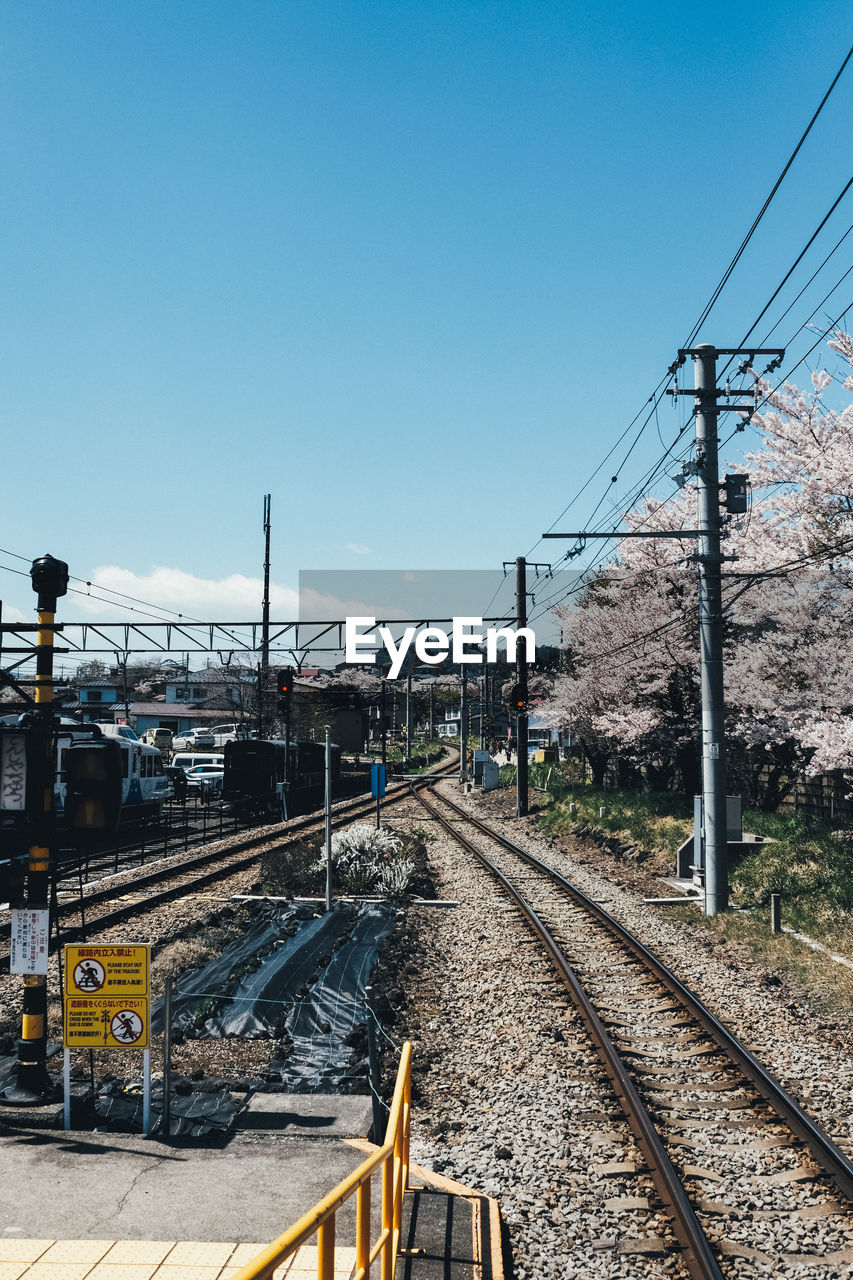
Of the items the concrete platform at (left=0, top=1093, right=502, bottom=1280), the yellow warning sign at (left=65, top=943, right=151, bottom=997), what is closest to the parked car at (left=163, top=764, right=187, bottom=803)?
the yellow warning sign at (left=65, top=943, right=151, bottom=997)

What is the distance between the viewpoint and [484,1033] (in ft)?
35.6

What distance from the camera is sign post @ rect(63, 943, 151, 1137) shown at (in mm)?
7684

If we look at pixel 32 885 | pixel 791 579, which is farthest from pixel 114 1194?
pixel 791 579

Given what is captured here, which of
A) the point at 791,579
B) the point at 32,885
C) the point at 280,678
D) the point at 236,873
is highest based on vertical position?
the point at 791,579

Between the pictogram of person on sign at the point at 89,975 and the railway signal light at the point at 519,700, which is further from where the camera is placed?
the railway signal light at the point at 519,700

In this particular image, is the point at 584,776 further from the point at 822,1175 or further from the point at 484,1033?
the point at 822,1175

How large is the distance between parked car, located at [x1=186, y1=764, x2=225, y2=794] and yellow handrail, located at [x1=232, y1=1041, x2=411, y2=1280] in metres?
36.3

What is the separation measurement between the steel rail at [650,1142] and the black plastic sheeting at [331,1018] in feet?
8.67

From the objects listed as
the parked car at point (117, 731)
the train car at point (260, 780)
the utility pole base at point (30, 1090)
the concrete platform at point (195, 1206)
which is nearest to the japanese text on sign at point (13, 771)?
the utility pole base at point (30, 1090)

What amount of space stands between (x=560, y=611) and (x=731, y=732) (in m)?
17.2

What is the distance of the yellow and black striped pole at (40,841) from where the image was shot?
8234 mm

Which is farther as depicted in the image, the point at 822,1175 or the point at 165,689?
the point at 165,689

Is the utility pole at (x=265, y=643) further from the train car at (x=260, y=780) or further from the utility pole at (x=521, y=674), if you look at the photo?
the utility pole at (x=521, y=674)

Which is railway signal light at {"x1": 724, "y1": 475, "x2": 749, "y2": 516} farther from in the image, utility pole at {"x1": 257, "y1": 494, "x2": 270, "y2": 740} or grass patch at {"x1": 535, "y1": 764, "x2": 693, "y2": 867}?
utility pole at {"x1": 257, "y1": 494, "x2": 270, "y2": 740}
